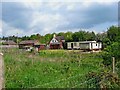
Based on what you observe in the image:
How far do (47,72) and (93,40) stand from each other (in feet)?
126

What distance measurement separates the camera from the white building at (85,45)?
44875 mm

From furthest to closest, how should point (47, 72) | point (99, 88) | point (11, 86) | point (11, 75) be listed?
point (47, 72)
point (11, 75)
point (11, 86)
point (99, 88)

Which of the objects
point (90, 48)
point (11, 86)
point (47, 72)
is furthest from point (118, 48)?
point (90, 48)

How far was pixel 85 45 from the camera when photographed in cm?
4644

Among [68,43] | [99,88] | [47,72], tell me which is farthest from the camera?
[68,43]

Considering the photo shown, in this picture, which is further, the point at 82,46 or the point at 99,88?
the point at 82,46

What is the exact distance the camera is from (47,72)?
10.2 meters

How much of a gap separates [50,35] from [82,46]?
1435cm

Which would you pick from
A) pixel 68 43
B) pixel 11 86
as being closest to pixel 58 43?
pixel 68 43

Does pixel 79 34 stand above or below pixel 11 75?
above

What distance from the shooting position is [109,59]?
884 centimetres

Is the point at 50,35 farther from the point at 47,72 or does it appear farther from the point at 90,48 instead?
the point at 47,72

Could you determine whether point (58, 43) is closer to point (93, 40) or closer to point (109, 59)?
point (93, 40)

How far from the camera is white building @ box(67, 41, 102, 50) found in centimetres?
4488
